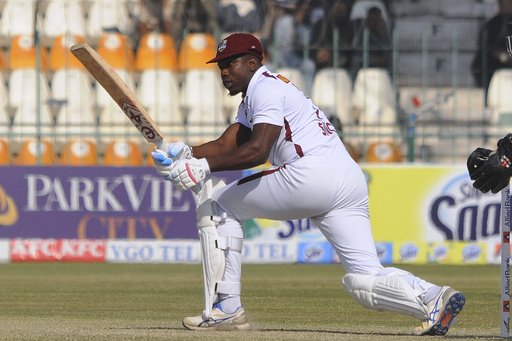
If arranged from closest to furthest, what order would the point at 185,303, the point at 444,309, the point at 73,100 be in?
the point at 444,309
the point at 185,303
the point at 73,100

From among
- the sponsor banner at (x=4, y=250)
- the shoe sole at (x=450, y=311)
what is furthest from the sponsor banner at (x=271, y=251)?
the shoe sole at (x=450, y=311)

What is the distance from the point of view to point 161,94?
48.9 feet

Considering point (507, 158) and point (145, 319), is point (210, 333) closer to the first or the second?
point (145, 319)

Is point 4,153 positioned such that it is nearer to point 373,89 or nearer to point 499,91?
point 373,89

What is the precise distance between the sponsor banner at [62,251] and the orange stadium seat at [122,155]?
1582 mm

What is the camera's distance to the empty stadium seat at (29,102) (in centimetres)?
1354

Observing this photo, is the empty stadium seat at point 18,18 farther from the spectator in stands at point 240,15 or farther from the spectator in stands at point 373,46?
the spectator in stands at point 373,46

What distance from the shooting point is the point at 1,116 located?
Result: 1459cm

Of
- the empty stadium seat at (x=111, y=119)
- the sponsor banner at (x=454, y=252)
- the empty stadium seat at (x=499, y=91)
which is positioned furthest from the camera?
the empty stadium seat at (x=499, y=91)

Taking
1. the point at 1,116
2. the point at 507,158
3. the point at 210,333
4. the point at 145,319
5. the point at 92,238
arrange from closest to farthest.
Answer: the point at 507,158
the point at 210,333
the point at 145,319
the point at 92,238
the point at 1,116

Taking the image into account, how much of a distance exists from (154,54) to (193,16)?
1179 millimetres

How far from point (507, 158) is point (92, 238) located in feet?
26.7

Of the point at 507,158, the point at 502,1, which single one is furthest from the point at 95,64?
the point at 502,1

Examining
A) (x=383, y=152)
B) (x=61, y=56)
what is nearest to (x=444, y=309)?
(x=383, y=152)
